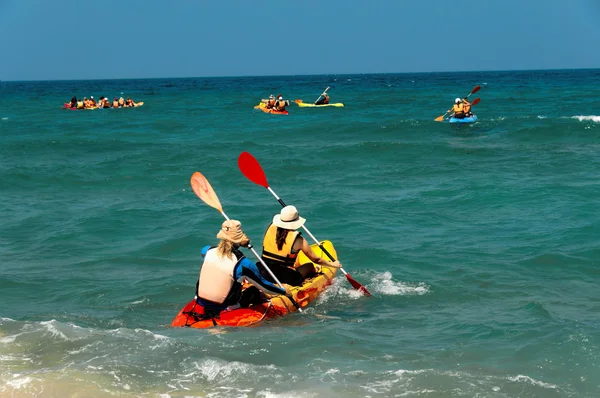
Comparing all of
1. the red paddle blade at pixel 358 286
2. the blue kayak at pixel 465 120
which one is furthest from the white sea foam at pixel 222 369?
the blue kayak at pixel 465 120

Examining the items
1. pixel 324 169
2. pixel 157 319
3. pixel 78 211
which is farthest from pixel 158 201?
pixel 157 319

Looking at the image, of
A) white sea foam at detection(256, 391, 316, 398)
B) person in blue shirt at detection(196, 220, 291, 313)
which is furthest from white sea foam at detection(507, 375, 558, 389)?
person in blue shirt at detection(196, 220, 291, 313)

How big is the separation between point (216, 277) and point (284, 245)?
3.48 feet

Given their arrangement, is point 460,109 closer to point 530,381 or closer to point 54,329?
point 530,381

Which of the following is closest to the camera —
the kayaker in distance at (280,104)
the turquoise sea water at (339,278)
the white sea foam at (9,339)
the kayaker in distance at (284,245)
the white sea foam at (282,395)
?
the white sea foam at (282,395)

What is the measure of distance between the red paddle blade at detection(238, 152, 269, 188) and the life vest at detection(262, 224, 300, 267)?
227 centimetres

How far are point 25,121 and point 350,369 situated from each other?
37916 mm

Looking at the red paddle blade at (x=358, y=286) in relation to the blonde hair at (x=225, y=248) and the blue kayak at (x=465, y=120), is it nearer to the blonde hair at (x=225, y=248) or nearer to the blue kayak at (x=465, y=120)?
the blonde hair at (x=225, y=248)

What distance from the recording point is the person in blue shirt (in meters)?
7.14

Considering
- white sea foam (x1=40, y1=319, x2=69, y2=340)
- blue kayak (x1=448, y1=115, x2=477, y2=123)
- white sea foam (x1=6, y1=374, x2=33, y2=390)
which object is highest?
blue kayak (x1=448, y1=115, x2=477, y2=123)

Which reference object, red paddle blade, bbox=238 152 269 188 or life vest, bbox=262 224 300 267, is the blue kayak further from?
life vest, bbox=262 224 300 267

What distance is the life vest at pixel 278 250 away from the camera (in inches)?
314

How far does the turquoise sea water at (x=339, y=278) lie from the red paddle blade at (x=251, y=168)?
1.63 m

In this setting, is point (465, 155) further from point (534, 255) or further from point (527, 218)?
point (534, 255)
